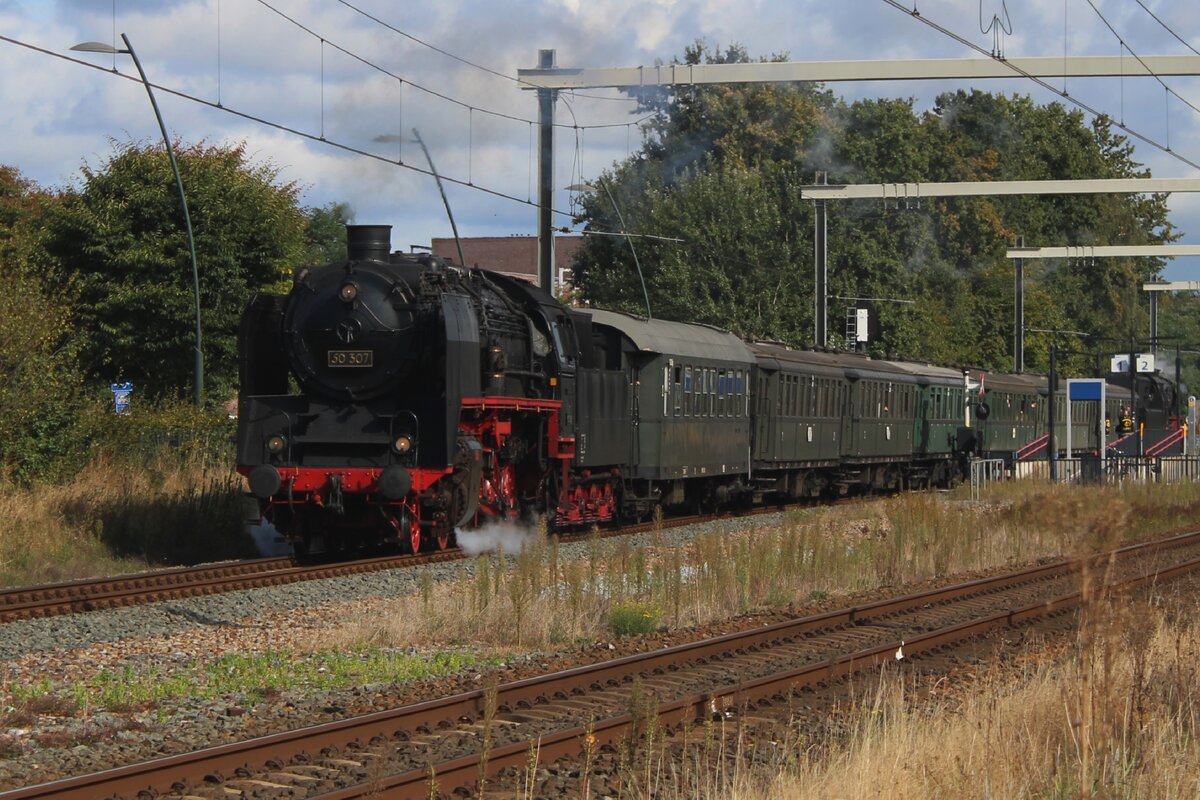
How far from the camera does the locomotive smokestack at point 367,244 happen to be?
18719 millimetres

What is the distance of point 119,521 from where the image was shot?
19.3 m

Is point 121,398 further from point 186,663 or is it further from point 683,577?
point 186,663

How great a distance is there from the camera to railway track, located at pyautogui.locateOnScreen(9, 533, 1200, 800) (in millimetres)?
7109

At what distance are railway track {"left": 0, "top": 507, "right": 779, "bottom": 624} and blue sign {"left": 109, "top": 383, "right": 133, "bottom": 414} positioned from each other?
746 centimetres

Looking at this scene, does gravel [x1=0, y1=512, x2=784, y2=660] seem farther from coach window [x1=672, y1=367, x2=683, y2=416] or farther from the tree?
the tree

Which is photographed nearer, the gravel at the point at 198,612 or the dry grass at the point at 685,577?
the gravel at the point at 198,612

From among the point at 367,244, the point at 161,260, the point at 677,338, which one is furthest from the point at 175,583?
the point at 161,260

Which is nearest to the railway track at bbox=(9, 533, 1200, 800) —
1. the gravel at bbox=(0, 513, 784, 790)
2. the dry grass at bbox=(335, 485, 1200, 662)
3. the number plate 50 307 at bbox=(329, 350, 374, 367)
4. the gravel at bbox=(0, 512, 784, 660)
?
the gravel at bbox=(0, 513, 784, 790)

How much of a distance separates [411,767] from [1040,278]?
78.2m

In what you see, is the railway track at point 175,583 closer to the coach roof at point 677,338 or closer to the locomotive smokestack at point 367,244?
the locomotive smokestack at point 367,244

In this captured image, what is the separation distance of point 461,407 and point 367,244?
2.78 meters

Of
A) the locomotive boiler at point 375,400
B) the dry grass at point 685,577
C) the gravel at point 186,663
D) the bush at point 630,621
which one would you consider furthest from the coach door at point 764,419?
the bush at point 630,621

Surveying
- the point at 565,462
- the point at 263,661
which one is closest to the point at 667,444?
the point at 565,462

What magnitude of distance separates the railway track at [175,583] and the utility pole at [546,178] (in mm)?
7126
